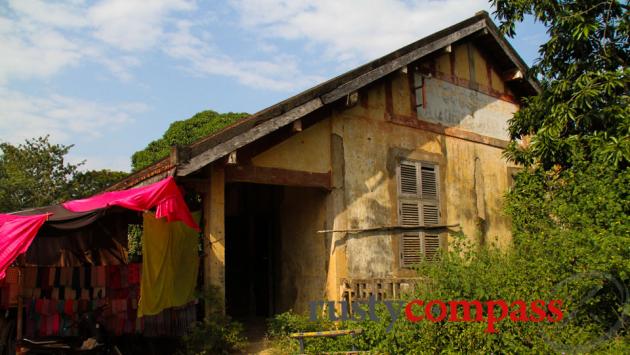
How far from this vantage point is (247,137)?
278 inches

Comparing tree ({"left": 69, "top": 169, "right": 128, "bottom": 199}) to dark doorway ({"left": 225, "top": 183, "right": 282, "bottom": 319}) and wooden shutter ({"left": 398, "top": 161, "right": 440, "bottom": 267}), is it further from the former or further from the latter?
wooden shutter ({"left": 398, "top": 161, "right": 440, "bottom": 267})

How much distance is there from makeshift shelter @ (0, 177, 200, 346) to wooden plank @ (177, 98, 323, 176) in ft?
1.18

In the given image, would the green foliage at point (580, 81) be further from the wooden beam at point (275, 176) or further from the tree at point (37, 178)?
the tree at point (37, 178)

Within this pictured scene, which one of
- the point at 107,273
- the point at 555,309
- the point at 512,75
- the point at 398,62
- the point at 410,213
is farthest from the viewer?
the point at 512,75

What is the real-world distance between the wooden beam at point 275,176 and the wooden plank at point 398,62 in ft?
3.85

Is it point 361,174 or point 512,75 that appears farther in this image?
point 512,75

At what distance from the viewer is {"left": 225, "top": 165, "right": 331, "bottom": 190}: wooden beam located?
752 centimetres

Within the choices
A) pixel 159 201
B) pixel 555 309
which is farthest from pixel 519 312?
pixel 159 201

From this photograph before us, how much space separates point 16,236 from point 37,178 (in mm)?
20302

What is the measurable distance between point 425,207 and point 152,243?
4816 millimetres

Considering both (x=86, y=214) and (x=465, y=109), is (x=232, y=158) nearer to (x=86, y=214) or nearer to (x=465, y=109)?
(x=86, y=214)

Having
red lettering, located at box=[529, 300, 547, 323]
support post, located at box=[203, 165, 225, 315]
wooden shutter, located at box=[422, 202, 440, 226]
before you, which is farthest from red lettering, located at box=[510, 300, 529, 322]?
support post, located at box=[203, 165, 225, 315]

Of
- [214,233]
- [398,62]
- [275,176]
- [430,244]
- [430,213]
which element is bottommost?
[430,244]

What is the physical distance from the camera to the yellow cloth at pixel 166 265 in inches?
270
